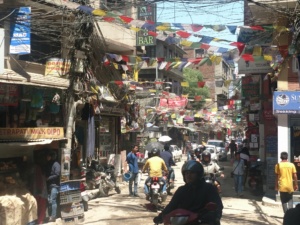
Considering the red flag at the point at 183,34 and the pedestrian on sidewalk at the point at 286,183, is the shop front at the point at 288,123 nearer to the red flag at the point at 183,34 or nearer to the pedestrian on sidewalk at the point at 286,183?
the pedestrian on sidewalk at the point at 286,183

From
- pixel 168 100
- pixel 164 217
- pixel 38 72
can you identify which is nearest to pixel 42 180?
pixel 38 72

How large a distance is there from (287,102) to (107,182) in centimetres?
619

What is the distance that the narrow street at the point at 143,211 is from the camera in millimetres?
9750

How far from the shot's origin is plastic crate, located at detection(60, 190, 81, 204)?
950 cm

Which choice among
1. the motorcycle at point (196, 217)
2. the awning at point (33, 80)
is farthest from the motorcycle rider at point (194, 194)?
the awning at point (33, 80)

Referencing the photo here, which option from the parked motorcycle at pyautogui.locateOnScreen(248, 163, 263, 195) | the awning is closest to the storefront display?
the awning

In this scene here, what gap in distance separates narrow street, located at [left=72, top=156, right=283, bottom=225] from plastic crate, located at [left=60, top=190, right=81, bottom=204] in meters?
0.59

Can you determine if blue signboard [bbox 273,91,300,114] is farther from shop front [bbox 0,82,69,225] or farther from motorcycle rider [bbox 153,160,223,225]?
motorcycle rider [bbox 153,160,223,225]

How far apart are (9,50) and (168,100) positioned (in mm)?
20044

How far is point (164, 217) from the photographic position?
14.4ft

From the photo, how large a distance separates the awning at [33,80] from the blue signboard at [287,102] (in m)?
6.30

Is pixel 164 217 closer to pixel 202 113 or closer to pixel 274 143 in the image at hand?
pixel 274 143

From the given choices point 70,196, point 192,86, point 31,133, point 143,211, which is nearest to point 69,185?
point 70,196

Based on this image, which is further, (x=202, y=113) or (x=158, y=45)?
(x=158, y=45)
